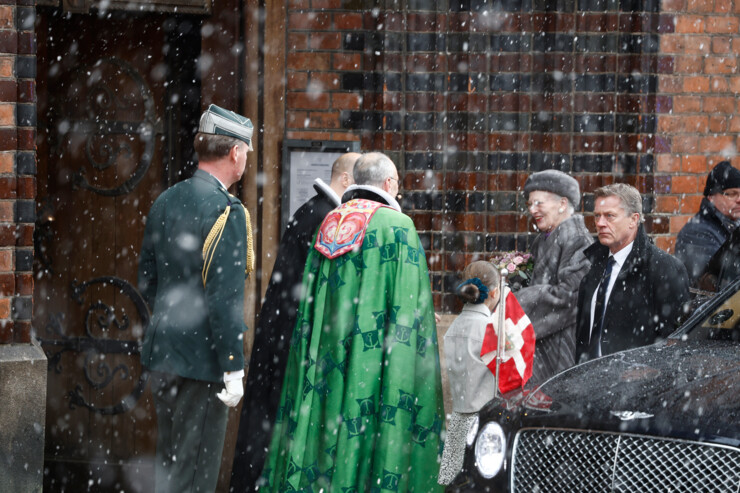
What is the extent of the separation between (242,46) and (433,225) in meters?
1.65

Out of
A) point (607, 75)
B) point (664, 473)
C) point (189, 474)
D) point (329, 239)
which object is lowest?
point (189, 474)

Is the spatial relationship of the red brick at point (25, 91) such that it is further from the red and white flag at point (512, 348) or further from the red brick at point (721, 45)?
the red brick at point (721, 45)

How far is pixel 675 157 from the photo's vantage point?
20.8ft

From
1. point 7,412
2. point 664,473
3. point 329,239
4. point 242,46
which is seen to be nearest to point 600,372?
point 664,473

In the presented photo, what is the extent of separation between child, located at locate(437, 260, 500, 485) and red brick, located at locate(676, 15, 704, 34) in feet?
7.62

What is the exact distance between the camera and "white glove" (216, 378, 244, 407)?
4.23 meters

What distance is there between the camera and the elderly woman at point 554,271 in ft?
17.7

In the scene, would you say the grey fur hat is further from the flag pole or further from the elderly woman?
the flag pole

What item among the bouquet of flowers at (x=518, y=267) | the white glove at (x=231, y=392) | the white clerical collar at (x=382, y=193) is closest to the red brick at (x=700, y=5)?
the bouquet of flowers at (x=518, y=267)

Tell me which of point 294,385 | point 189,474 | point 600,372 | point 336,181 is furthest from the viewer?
point 336,181

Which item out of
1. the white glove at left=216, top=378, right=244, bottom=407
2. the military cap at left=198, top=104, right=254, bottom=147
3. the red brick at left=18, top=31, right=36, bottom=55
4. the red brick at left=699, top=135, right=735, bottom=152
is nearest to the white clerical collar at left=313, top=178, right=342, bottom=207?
the military cap at left=198, top=104, right=254, bottom=147

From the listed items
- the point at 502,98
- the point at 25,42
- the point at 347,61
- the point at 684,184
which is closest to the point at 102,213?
the point at 25,42

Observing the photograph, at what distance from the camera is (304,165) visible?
6.18 m

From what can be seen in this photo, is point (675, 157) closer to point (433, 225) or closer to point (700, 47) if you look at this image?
point (700, 47)
